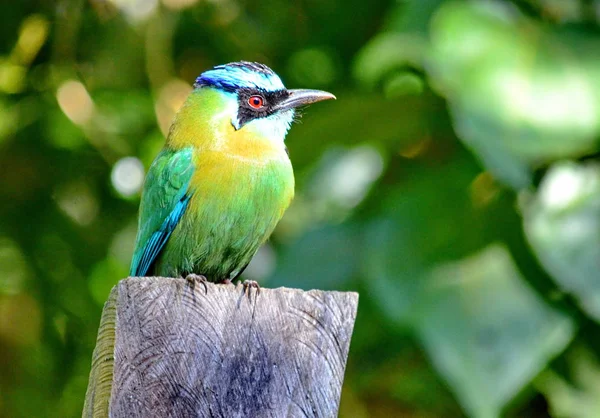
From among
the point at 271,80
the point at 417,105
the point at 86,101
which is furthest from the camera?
the point at 86,101

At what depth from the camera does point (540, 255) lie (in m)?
4.47

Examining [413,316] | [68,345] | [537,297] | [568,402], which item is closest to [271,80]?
[413,316]

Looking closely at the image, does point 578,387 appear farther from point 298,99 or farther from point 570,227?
point 298,99

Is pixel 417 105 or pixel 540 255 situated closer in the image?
pixel 540 255

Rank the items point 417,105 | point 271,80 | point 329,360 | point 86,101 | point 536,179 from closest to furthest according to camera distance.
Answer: point 329,360 < point 271,80 < point 536,179 < point 417,105 < point 86,101

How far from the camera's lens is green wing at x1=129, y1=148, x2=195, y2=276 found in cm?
402

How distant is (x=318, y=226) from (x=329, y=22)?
1.48 m

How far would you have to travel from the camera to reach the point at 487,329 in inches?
172

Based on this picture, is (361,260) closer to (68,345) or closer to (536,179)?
(536,179)

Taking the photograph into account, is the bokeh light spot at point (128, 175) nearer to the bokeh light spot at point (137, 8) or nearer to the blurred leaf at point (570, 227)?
the bokeh light spot at point (137, 8)

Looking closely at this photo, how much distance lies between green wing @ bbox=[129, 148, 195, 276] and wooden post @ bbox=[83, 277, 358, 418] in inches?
60.2

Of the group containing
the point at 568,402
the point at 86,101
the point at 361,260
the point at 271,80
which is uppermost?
the point at 86,101

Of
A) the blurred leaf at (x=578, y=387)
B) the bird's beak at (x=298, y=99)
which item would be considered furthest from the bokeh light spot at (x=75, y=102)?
the blurred leaf at (x=578, y=387)

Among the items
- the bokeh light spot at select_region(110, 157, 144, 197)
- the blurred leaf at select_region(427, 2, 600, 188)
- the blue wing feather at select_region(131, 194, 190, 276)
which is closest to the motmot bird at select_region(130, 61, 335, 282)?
the blue wing feather at select_region(131, 194, 190, 276)
